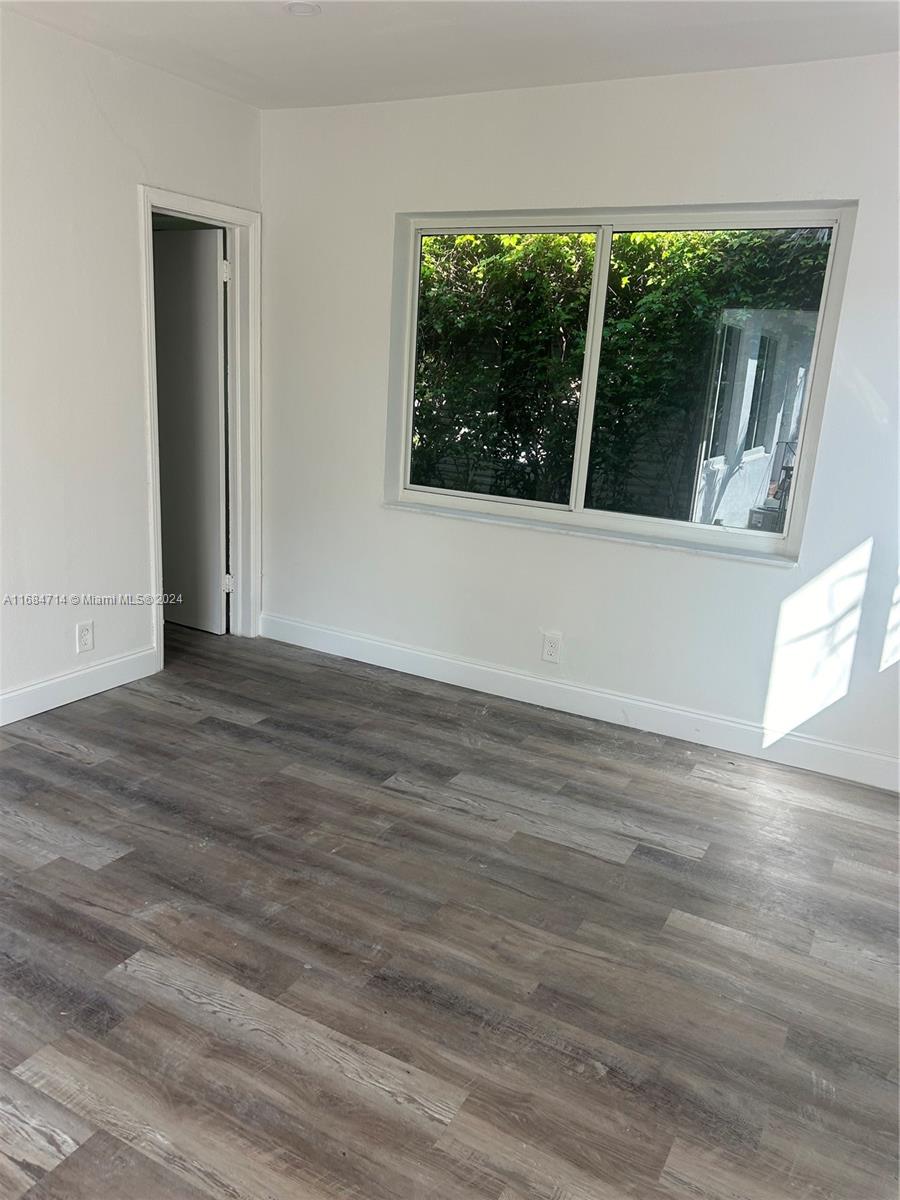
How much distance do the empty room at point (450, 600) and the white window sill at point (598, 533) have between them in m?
0.03

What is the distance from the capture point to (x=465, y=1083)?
5.93ft

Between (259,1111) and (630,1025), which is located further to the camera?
(630,1025)

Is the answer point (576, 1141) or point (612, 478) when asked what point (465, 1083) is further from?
point (612, 478)

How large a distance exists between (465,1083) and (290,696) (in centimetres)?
222

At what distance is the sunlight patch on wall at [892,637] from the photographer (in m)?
3.10

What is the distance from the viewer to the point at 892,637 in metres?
3.13

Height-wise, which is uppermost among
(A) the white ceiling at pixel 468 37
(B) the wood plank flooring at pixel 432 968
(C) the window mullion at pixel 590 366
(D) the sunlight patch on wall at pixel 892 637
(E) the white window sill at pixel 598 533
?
(A) the white ceiling at pixel 468 37

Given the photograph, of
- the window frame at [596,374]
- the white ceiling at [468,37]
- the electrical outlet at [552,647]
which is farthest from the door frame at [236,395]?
the electrical outlet at [552,647]

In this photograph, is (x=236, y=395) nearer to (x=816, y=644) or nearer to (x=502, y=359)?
(x=502, y=359)

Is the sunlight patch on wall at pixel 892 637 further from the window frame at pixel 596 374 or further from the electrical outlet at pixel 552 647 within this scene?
the electrical outlet at pixel 552 647

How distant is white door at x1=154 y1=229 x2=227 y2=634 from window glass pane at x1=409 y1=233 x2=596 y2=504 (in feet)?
3.41

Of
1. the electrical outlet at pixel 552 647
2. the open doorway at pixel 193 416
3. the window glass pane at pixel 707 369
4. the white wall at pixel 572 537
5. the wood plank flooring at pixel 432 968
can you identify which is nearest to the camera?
the wood plank flooring at pixel 432 968

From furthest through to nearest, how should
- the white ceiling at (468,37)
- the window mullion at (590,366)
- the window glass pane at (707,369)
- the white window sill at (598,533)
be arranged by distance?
the window mullion at (590,366) → the white window sill at (598,533) → the window glass pane at (707,369) → the white ceiling at (468,37)

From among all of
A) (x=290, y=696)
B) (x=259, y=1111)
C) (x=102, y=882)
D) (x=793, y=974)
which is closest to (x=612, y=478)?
(x=290, y=696)
